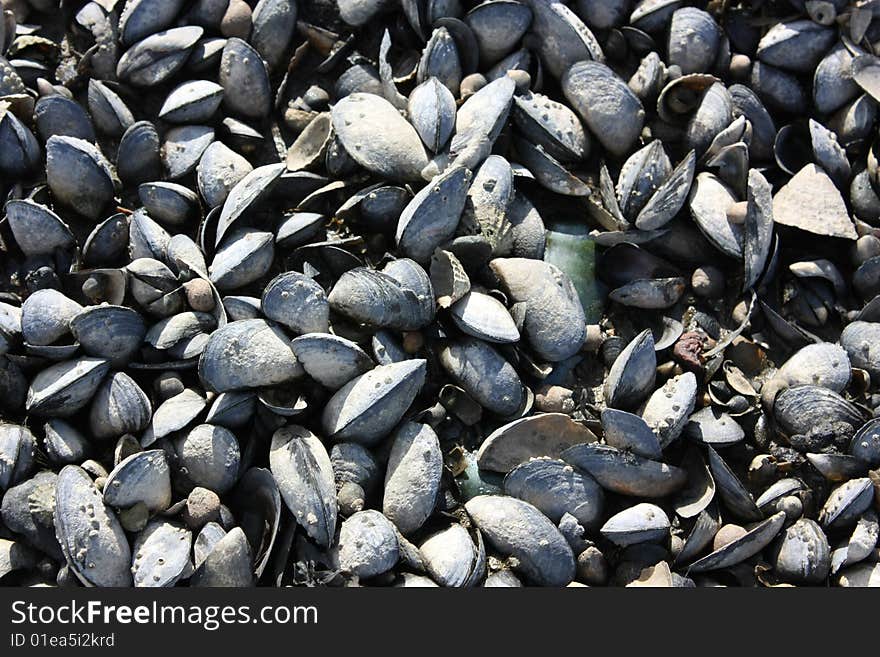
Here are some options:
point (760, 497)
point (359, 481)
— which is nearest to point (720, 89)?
point (760, 497)

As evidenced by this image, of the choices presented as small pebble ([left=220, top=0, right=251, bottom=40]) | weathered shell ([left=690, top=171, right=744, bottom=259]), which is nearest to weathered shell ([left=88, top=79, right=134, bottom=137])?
small pebble ([left=220, top=0, right=251, bottom=40])

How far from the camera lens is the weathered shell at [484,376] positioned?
134 inches

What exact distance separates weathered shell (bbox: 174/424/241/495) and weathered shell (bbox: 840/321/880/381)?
226 centimetres

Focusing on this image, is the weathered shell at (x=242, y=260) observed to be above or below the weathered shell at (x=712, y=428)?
above

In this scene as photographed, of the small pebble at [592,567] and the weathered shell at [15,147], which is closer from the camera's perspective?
the small pebble at [592,567]

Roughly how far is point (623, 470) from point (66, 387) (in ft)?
6.21

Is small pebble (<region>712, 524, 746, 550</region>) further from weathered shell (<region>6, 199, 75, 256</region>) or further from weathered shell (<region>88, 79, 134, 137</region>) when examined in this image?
weathered shell (<region>88, 79, 134, 137</region>)

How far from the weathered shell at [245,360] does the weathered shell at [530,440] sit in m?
0.72

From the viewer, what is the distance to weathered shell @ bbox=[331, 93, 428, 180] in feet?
11.8

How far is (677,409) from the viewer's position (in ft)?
11.2

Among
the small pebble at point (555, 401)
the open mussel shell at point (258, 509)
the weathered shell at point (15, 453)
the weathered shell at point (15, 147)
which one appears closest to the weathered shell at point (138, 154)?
the weathered shell at point (15, 147)

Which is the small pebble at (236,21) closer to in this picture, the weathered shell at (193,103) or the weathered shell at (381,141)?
the weathered shell at (193,103)

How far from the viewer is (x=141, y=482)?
10.2 ft

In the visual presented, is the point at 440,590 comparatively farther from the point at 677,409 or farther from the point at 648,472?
the point at 677,409
